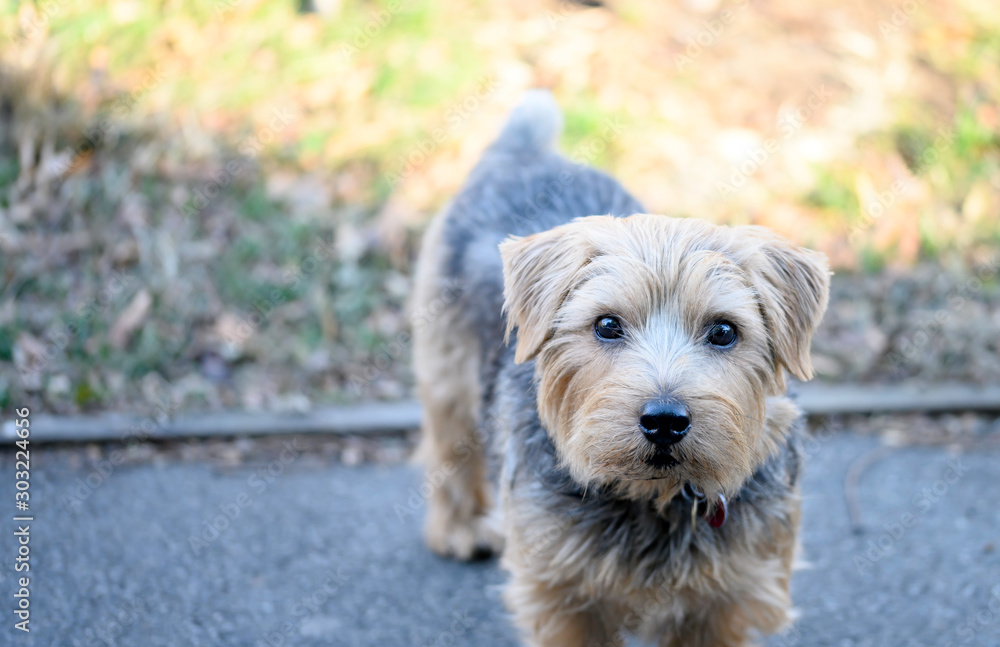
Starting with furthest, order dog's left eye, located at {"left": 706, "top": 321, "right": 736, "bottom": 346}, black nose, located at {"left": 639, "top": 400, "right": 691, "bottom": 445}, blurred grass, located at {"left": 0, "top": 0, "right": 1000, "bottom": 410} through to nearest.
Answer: blurred grass, located at {"left": 0, "top": 0, "right": 1000, "bottom": 410}, dog's left eye, located at {"left": 706, "top": 321, "right": 736, "bottom": 346}, black nose, located at {"left": 639, "top": 400, "right": 691, "bottom": 445}

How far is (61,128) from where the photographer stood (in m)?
6.36

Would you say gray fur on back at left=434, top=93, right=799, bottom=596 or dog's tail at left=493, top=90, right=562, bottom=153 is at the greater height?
dog's tail at left=493, top=90, right=562, bottom=153

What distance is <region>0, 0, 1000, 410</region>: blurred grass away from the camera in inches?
221

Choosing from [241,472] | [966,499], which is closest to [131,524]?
[241,472]

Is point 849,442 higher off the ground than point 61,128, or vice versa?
point 61,128

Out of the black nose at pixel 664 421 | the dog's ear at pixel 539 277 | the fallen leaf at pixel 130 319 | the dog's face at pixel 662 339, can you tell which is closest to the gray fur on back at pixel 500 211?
the dog's ear at pixel 539 277

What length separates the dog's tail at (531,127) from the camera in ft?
15.4

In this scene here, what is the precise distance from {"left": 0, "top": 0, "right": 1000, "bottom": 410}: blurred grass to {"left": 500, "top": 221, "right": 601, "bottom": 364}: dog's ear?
2.59m

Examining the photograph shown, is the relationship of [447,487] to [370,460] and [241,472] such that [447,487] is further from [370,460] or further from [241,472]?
[241,472]

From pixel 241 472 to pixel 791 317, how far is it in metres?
3.19

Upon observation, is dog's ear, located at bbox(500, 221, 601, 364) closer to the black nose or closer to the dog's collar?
the black nose

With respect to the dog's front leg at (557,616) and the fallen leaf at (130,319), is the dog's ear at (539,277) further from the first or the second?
the fallen leaf at (130,319)

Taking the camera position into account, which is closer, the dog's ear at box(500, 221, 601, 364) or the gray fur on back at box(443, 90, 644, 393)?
the dog's ear at box(500, 221, 601, 364)

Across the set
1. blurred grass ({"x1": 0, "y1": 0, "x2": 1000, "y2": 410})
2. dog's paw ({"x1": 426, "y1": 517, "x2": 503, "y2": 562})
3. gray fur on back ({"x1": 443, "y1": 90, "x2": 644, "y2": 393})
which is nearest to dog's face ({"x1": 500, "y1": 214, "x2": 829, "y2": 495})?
gray fur on back ({"x1": 443, "y1": 90, "x2": 644, "y2": 393})
